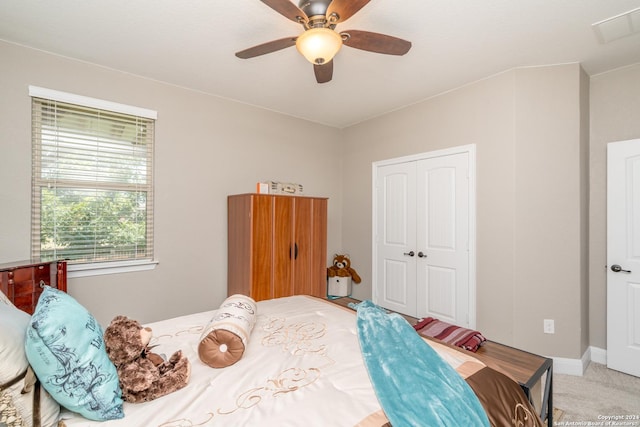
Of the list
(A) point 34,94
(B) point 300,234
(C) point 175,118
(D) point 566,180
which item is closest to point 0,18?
(A) point 34,94

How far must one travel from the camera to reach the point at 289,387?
1148 millimetres

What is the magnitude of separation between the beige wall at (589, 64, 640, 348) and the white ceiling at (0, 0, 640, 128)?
0.16 metres

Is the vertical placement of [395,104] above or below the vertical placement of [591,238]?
above

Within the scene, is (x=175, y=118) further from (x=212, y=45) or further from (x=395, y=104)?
(x=395, y=104)

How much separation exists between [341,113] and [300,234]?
172 centimetres

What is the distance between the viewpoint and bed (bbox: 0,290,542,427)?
3.19 feet

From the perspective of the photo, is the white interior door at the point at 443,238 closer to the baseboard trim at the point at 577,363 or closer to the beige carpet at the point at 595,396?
the baseboard trim at the point at 577,363

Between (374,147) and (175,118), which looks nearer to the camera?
(175,118)

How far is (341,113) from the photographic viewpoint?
3957 mm

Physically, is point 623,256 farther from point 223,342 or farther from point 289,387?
point 223,342

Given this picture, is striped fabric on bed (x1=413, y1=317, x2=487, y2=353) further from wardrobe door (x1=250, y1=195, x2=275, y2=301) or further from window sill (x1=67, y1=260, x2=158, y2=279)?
window sill (x1=67, y1=260, x2=158, y2=279)

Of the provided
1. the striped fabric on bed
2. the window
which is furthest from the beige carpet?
the window

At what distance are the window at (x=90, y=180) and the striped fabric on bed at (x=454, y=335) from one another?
9.15 feet

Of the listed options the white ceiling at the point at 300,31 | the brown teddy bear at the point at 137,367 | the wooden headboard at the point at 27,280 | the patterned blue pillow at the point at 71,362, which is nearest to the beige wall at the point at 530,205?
the white ceiling at the point at 300,31
